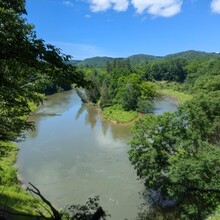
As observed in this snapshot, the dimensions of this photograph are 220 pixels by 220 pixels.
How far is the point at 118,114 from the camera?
197 ft

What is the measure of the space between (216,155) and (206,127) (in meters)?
8.03

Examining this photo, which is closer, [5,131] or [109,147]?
[5,131]

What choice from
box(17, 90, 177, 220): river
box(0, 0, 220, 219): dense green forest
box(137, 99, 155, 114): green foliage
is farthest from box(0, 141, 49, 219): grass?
box(137, 99, 155, 114): green foliage

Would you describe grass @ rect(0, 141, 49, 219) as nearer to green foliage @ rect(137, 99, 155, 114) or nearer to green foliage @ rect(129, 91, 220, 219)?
green foliage @ rect(129, 91, 220, 219)

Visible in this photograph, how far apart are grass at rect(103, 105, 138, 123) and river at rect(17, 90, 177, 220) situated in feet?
8.79

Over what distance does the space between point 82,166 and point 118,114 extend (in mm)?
29234

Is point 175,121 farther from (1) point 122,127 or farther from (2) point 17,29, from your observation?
(1) point 122,127

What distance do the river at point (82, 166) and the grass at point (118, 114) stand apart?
2.68 meters

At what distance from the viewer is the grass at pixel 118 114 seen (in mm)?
55925

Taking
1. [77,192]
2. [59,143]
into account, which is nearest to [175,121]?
[77,192]

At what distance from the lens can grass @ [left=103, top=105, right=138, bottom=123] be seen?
5592 centimetres

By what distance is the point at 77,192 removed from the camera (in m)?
25.7

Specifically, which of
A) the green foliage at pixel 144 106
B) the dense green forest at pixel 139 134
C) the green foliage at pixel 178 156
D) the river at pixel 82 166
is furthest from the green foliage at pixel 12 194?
the green foliage at pixel 144 106

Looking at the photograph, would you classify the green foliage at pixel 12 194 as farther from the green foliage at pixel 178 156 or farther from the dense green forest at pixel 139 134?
the green foliage at pixel 178 156
